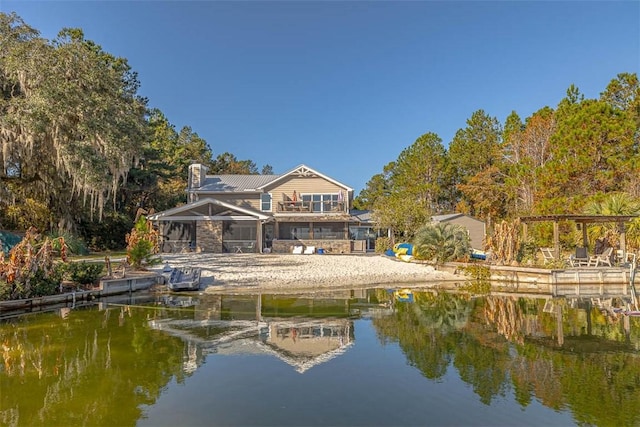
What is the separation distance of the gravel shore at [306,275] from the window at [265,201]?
30.8 feet

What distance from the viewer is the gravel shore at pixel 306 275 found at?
1584 cm

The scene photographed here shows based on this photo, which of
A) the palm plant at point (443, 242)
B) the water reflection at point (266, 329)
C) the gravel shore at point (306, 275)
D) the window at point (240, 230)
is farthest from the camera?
the window at point (240, 230)

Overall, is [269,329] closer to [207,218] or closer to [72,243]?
[72,243]

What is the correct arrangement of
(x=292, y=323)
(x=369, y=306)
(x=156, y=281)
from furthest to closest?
1. (x=156, y=281)
2. (x=369, y=306)
3. (x=292, y=323)

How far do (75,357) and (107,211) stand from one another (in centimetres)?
2439

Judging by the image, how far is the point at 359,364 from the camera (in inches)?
286

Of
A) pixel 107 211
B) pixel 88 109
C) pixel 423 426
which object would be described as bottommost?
pixel 423 426

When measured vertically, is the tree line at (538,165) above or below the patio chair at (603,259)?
above

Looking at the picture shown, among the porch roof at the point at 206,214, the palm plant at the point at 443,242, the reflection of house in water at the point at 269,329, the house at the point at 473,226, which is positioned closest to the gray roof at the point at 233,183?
the porch roof at the point at 206,214

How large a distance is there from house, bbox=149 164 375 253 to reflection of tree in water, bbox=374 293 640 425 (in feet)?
57.9

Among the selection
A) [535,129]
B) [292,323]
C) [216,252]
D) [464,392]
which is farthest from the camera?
[535,129]

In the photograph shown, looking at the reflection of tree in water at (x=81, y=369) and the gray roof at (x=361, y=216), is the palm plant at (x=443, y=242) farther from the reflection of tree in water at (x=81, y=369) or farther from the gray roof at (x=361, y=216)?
the reflection of tree in water at (x=81, y=369)

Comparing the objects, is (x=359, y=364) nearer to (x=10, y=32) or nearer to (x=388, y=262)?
(x=388, y=262)

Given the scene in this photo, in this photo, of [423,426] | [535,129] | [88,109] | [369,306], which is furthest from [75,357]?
[535,129]
